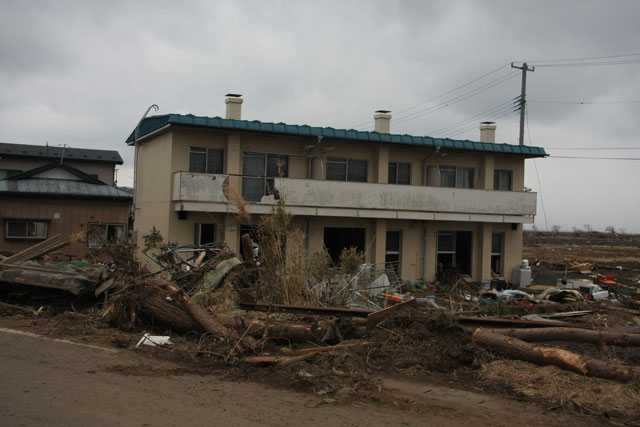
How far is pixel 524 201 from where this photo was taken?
77.9ft

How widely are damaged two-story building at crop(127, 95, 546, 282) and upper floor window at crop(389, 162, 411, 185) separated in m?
0.04

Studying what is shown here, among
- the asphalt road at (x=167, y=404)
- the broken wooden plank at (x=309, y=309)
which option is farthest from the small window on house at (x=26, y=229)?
the asphalt road at (x=167, y=404)

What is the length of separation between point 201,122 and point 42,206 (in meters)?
12.3

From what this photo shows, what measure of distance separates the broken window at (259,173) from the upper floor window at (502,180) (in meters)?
9.72

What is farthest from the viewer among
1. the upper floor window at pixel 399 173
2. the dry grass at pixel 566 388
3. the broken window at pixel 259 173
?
the upper floor window at pixel 399 173

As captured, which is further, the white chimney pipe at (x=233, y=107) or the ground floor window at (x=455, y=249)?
the ground floor window at (x=455, y=249)

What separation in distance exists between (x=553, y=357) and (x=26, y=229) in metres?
25.1

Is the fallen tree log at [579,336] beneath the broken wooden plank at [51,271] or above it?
→ beneath

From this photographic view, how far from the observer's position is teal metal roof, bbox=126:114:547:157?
18.6 m

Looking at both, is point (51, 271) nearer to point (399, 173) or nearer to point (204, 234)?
point (204, 234)

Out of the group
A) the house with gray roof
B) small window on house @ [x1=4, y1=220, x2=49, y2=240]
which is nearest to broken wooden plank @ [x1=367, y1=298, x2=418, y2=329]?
the house with gray roof

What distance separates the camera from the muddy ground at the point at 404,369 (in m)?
6.45

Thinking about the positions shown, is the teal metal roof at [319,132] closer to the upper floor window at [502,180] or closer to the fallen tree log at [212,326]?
the upper floor window at [502,180]

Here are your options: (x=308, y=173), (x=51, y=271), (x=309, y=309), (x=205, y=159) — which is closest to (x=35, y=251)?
(x=51, y=271)
